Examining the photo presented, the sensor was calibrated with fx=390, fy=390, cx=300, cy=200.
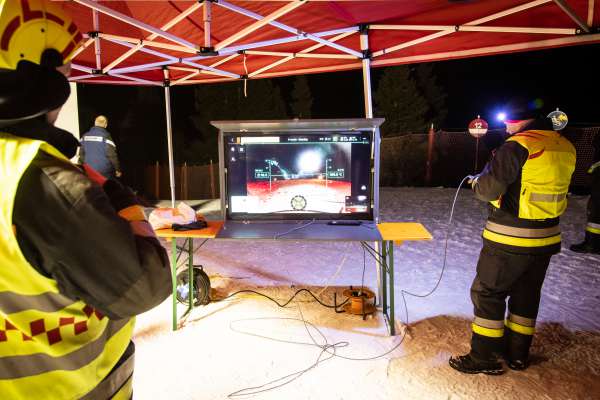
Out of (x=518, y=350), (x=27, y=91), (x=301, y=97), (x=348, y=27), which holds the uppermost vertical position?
(x=301, y=97)

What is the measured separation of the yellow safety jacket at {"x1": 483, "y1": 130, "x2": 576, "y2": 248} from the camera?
9.38 ft

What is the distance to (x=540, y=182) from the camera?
114 inches

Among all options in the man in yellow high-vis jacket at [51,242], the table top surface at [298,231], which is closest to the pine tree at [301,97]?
the table top surface at [298,231]

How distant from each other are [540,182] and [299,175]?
196cm

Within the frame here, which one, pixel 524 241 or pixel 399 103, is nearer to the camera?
pixel 524 241

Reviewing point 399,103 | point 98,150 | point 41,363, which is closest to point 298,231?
point 41,363

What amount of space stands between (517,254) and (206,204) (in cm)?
1088

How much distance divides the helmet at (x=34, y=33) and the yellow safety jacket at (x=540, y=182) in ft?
9.55

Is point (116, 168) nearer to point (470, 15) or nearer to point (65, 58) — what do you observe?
point (470, 15)

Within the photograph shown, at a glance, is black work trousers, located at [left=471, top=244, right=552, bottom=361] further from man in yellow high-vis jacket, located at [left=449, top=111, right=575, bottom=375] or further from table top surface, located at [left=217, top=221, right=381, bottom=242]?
table top surface, located at [left=217, top=221, right=381, bottom=242]

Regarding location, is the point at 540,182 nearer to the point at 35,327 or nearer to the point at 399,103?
the point at 35,327

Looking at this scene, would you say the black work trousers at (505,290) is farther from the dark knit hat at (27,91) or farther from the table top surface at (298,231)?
the dark knit hat at (27,91)

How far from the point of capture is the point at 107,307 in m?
0.99

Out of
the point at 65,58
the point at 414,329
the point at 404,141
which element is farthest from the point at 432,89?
the point at 65,58
